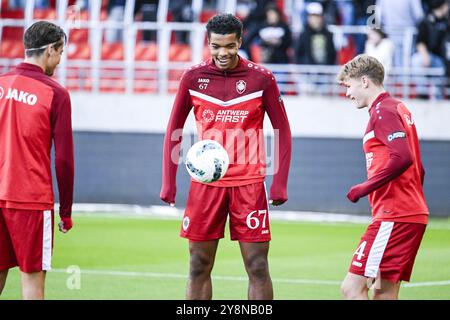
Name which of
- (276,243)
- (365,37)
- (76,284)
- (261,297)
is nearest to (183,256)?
(276,243)

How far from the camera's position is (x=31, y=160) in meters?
7.80

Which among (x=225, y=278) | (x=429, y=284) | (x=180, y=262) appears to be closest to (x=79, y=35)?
(x=180, y=262)

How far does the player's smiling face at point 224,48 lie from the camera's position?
329 inches

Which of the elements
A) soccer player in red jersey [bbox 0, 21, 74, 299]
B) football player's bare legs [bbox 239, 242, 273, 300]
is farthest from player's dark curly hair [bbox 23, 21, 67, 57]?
Result: football player's bare legs [bbox 239, 242, 273, 300]

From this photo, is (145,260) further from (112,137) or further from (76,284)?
(112,137)

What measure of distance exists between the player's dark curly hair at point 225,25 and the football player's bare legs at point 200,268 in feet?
5.45

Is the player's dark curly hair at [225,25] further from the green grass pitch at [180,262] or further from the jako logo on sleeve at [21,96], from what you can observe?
the green grass pitch at [180,262]

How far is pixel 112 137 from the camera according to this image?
2127 cm

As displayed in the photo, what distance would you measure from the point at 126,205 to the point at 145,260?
7296mm

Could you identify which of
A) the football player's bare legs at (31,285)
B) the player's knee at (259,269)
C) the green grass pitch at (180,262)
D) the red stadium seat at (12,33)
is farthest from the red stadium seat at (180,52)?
the football player's bare legs at (31,285)

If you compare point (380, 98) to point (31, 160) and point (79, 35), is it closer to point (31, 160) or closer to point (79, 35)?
point (31, 160)

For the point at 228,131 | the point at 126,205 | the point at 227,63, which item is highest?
the point at 227,63

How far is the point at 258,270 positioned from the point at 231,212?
0.52m

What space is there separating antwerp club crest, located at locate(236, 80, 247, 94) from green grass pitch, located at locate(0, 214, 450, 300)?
3.11 m
